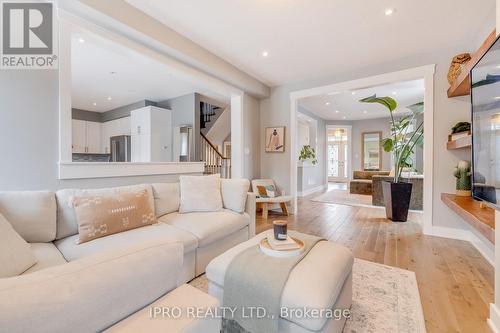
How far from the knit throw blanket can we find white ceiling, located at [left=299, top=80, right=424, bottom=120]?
3.82 meters

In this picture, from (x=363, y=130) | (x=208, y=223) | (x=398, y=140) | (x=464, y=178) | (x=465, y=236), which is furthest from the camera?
(x=363, y=130)

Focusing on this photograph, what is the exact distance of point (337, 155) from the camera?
11039mm

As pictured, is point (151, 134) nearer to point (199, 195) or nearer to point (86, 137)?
point (86, 137)

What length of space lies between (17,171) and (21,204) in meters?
0.48

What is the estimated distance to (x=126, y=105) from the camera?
20.5ft

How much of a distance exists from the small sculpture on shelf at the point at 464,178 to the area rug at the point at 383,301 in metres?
1.58

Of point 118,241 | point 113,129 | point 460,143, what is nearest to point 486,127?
point 460,143

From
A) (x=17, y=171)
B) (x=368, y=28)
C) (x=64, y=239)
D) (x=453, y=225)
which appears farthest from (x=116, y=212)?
(x=453, y=225)

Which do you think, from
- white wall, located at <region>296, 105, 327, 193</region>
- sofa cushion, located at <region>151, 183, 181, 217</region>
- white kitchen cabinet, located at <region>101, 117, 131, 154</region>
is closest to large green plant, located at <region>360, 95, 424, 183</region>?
white wall, located at <region>296, 105, 327, 193</region>

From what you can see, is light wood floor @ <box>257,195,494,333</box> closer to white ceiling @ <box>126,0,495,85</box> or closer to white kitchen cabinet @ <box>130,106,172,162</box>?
white ceiling @ <box>126,0,495,85</box>

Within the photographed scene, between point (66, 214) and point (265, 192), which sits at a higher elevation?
point (66, 214)

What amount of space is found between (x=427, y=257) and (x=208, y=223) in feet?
8.03

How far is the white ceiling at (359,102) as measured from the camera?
203 inches

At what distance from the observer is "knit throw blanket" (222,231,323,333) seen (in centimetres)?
116
